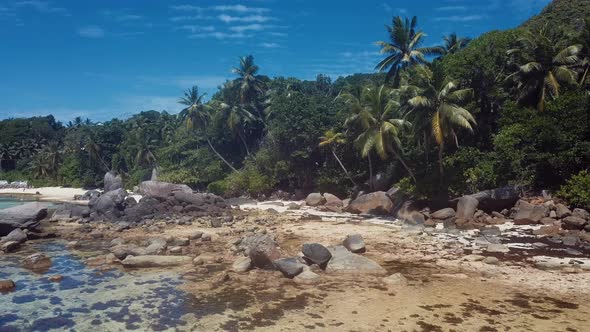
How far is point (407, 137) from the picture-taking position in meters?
33.1

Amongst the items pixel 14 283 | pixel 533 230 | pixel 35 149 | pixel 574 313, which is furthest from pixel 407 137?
pixel 35 149

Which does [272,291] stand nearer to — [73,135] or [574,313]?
[574,313]

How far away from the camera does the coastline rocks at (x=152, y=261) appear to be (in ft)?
53.7

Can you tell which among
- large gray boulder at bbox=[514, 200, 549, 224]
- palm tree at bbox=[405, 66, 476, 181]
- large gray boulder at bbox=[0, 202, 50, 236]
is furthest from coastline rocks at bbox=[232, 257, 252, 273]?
palm tree at bbox=[405, 66, 476, 181]

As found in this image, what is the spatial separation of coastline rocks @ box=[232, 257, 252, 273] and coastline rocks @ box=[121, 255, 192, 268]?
7.87 feet

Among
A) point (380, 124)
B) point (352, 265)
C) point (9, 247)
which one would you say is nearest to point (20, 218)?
point (9, 247)

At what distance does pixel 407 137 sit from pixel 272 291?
2308cm

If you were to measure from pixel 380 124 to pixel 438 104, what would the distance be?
16.3 feet

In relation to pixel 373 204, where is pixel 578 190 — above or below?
above

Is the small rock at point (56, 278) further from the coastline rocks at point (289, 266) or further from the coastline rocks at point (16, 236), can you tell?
the coastline rocks at point (16, 236)

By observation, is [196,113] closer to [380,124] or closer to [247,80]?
[247,80]

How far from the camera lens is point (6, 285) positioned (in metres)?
13.9

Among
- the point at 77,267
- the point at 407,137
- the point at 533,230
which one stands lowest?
the point at 77,267

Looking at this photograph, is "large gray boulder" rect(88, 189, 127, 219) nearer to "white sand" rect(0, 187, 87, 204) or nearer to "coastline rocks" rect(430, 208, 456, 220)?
"coastline rocks" rect(430, 208, 456, 220)
